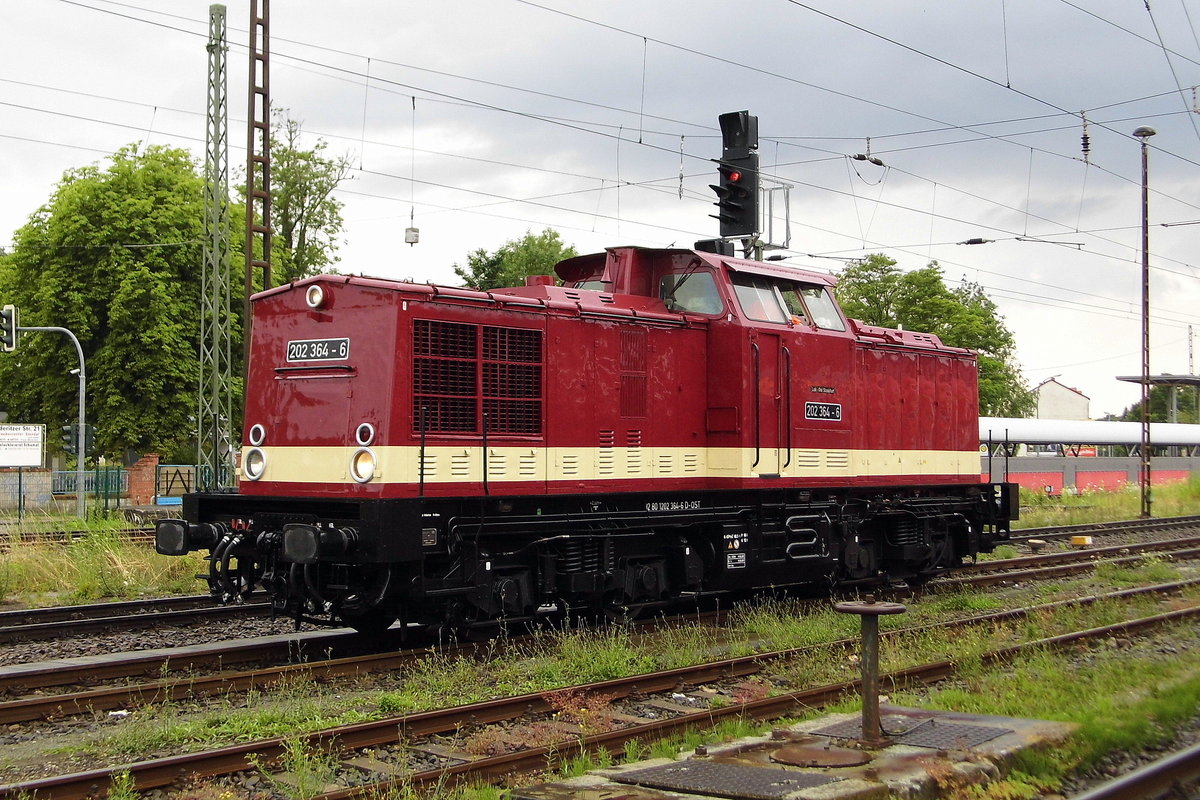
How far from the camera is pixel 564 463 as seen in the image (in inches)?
424

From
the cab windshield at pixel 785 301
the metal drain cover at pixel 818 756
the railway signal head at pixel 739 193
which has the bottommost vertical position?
the metal drain cover at pixel 818 756

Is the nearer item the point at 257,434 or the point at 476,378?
the point at 476,378

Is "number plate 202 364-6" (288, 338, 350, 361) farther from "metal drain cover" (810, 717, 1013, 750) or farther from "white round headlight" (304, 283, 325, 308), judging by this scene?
"metal drain cover" (810, 717, 1013, 750)

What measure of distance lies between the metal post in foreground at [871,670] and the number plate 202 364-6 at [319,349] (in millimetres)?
5031

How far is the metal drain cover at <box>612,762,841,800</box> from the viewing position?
562 cm

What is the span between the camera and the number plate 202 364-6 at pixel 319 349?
32.4ft

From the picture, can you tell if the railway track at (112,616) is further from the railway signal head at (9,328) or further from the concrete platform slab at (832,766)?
the railway signal head at (9,328)

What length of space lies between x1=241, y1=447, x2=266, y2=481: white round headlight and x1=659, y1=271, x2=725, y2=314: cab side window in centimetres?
476

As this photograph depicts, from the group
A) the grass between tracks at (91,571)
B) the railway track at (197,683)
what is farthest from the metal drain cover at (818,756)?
the grass between tracks at (91,571)

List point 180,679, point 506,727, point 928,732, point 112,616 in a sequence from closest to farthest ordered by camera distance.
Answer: point 928,732
point 506,727
point 180,679
point 112,616

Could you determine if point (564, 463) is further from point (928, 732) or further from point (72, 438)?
point (72, 438)

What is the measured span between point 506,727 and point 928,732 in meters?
2.86

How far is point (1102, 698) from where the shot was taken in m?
8.02

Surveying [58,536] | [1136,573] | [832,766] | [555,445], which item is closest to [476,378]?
[555,445]
